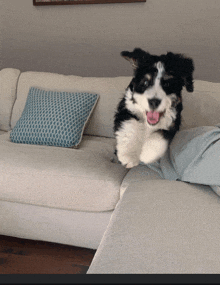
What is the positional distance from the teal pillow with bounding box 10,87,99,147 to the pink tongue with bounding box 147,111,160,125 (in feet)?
2.23

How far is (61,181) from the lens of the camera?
1534 millimetres

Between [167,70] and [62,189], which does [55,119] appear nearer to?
[62,189]

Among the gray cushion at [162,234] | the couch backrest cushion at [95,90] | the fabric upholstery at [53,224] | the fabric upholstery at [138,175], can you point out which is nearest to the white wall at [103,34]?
the couch backrest cushion at [95,90]

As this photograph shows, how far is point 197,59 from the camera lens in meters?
2.87

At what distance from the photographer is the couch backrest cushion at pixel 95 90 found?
2250 mm

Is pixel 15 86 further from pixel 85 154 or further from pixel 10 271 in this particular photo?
pixel 10 271

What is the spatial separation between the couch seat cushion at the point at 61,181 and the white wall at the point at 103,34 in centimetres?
177

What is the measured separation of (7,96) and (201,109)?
1.68 metres

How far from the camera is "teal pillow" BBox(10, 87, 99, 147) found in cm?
195

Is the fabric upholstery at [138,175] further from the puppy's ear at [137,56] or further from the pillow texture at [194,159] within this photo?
the puppy's ear at [137,56]

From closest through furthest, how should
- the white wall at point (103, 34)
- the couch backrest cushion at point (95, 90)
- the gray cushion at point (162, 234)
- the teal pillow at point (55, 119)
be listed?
the gray cushion at point (162, 234)
the teal pillow at point (55, 119)
the couch backrest cushion at point (95, 90)
the white wall at point (103, 34)

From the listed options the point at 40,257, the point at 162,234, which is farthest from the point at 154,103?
the point at 40,257

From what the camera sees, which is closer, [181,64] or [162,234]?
[162,234]

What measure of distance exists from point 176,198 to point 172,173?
33cm
